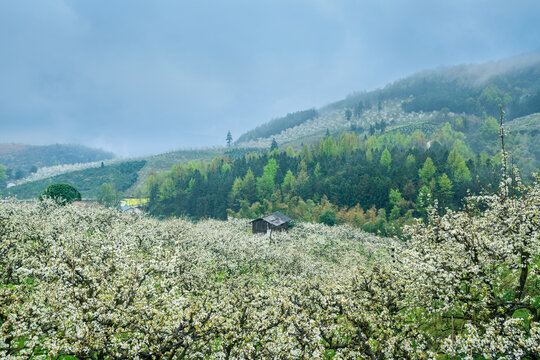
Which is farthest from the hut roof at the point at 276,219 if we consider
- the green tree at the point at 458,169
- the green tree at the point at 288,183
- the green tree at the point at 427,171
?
the green tree at the point at 458,169

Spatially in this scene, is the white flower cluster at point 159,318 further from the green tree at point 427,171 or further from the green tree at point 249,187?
the green tree at point 427,171

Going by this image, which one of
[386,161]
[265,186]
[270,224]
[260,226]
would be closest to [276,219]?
[270,224]

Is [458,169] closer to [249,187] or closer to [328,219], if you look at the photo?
[328,219]

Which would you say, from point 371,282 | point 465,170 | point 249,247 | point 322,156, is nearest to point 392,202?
point 465,170

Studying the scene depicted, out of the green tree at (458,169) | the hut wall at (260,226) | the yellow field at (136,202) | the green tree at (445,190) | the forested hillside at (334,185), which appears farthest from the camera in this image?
the yellow field at (136,202)

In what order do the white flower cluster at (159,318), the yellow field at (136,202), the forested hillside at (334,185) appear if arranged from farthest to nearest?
the yellow field at (136,202), the forested hillside at (334,185), the white flower cluster at (159,318)

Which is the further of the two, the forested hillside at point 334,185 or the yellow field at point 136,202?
the yellow field at point 136,202

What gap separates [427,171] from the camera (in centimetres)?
12000

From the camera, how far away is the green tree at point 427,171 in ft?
391

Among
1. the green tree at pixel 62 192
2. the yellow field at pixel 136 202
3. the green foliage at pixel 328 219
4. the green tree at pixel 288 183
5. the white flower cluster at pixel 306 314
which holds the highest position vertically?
the green tree at pixel 62 192

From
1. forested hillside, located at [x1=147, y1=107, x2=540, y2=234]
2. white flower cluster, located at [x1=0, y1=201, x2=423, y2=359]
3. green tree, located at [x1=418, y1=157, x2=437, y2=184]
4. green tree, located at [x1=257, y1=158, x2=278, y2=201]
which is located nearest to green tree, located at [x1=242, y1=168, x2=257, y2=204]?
forested hillside, located at [x1=147, y1=107, x2=540, y2=234]

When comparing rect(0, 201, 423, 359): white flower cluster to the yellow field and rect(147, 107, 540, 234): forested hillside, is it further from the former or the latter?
the yellow field

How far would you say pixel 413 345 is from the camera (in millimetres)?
13883

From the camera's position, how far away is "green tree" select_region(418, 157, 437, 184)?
391ft
